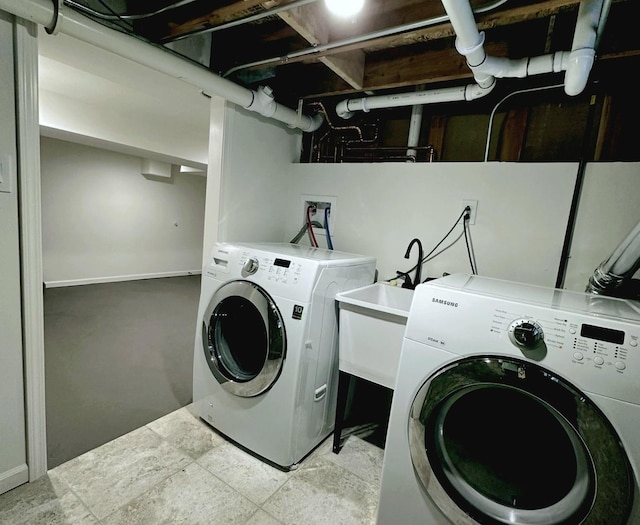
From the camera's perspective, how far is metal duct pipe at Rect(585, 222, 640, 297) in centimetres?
112

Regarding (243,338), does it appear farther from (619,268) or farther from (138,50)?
(619,268)

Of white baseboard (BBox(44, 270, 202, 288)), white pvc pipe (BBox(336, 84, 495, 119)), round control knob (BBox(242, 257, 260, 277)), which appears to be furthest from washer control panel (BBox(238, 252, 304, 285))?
white baseboard (BBox(44, 270, 202, 288))

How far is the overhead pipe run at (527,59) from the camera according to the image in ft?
3.40

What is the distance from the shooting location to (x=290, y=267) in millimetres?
1551

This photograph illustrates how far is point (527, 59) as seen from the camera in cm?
143

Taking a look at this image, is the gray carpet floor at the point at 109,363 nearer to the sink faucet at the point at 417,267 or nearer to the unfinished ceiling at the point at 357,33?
the sink faucet at the point at 417,267

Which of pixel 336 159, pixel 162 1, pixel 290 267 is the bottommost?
pixel 290 267

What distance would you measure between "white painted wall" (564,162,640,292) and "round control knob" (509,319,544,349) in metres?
1.07

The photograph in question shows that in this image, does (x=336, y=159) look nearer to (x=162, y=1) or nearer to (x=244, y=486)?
(x=162, y=1)

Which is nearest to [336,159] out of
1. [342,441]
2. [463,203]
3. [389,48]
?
[389,48]

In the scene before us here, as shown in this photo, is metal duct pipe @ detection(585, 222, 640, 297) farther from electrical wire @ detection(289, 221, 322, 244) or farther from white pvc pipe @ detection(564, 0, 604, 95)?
electrical wire @ detection(289, 221, 322, 244)

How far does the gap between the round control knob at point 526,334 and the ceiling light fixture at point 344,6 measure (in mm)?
1170

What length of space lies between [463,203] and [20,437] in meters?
2.54

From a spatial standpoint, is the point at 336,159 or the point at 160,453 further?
the point at 336,159
